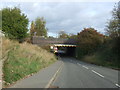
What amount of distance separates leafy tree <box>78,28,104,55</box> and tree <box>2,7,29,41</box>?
21.9m

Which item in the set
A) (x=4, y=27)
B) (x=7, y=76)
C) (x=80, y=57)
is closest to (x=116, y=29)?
(x=4, y=27)

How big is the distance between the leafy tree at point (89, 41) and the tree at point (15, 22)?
2191 centimetres

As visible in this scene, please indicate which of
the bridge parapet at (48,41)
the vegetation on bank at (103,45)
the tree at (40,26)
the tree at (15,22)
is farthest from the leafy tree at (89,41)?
the tree at (40,26)

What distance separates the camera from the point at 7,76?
36.5ft

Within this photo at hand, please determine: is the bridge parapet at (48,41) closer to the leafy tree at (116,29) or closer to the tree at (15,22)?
the tree at (15,22)

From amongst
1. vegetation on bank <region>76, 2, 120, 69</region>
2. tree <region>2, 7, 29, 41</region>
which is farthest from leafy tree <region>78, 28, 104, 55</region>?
tree <region>2, 7, 29, 41</region>

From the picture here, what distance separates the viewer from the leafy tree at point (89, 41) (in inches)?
2305

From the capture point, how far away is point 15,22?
4322 centimetres

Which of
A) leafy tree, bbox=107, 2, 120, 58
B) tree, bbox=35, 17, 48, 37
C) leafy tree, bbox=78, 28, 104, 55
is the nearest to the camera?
leafy tree, bbox=107, 2, 120, 58

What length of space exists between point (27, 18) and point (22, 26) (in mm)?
3826

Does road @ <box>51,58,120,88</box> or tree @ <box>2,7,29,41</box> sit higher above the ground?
tree @ <box>2,7,29,41</box>

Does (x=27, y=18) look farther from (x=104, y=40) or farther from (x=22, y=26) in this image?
(x=104, y=40)

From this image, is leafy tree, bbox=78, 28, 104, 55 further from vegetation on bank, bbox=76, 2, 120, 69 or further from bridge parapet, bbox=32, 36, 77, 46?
bridge parapet, bbox=32, 36, 77, 46

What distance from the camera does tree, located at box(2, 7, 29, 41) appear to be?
137ft
